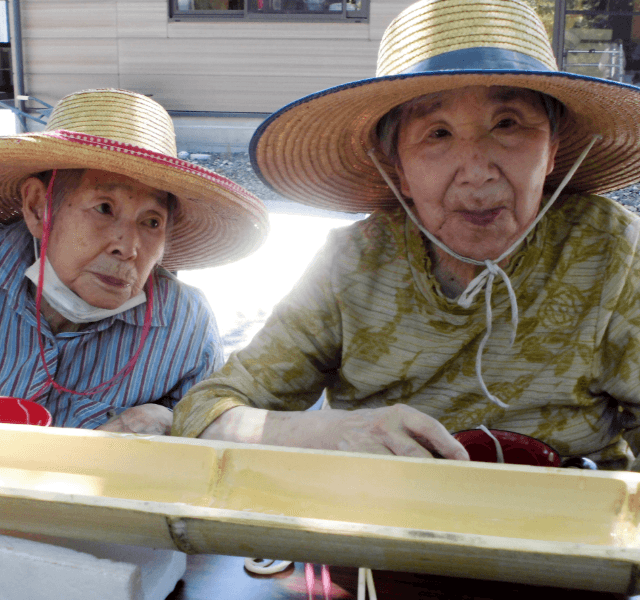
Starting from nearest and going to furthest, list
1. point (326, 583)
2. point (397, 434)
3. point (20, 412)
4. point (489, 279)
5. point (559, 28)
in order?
point (326, 583), point (397, 434), point (20, 412), point (489, 279), point (559, 28)

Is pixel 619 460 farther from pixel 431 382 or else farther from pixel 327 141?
pixel 327 141

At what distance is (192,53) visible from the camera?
658cm

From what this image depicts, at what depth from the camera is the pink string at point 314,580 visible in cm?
88

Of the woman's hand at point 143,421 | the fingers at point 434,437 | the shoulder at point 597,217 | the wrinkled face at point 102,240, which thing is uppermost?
the shoulder at point 597,217

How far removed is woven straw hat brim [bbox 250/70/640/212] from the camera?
1.14 m

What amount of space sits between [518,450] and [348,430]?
0.97ft

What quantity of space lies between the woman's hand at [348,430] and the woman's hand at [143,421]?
420mm

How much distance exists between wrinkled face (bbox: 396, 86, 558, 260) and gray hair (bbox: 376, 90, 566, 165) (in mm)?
16

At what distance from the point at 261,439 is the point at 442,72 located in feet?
2.36

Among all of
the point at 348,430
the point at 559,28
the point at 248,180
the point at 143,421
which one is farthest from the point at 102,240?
the point at 559,28

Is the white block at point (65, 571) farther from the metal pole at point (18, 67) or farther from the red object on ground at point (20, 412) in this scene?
the metal pole at point (18, 67)

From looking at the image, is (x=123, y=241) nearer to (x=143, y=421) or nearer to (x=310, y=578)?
(x=143, y=421)

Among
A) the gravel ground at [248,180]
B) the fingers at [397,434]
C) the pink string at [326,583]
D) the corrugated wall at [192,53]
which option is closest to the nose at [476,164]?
the fingers at [397,434]

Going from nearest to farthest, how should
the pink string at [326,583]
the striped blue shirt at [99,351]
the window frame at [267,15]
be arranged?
the pink string at [326,583] → the striped blue shirt at [99,351] → the window frame at [267,15]
